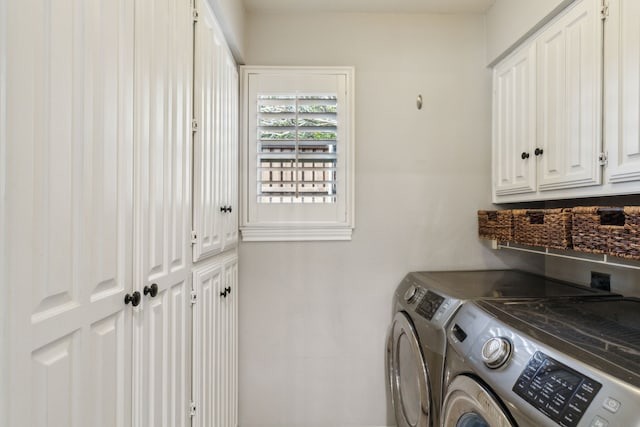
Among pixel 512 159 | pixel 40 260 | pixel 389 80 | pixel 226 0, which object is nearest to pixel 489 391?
pixel 40 260

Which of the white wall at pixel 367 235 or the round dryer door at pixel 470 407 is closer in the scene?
the round dryer door at pixel 470 407

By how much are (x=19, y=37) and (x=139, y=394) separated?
0.78 metres

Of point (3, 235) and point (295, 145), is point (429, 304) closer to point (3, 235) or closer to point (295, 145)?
point (295, 145)

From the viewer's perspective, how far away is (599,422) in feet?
2.27

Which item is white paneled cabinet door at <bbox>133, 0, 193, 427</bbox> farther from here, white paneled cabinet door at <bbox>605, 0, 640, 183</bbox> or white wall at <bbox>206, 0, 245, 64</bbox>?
white paneled cabinet door at <bbox>605, 0, 640, 183</bbox>

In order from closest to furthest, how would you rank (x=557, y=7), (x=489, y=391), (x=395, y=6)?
(x=489, y=391)
(x=557, y=7)
(x=395, y=6)

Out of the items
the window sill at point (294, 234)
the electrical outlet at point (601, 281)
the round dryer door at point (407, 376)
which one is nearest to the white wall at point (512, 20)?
the electrical outlet at point (601, 281)

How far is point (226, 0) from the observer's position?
150cm

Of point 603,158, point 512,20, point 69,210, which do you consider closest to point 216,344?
point 69,210

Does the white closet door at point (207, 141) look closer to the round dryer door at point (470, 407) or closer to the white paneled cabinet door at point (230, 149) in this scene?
the white paneled cabinet door at point (230, 149)

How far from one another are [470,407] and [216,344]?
105cm

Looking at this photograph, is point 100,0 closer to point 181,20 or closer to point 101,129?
point 101,129

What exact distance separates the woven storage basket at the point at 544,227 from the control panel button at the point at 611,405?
0.77 meters

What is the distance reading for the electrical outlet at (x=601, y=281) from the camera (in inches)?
60.7
